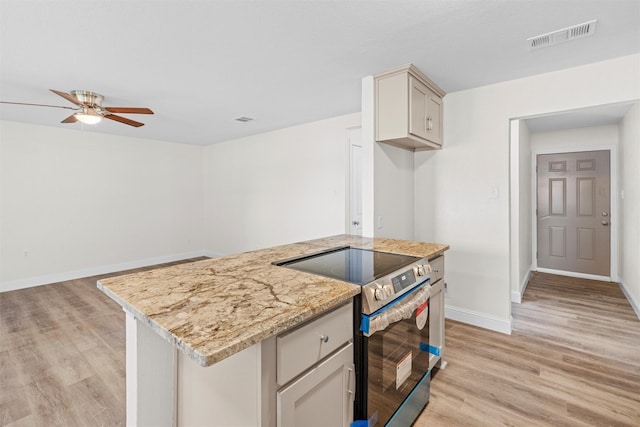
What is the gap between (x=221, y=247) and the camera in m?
6.28

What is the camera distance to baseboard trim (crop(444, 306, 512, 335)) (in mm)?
2959

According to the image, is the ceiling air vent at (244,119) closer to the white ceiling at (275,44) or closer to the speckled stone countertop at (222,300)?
the white ceiling at (275,44)

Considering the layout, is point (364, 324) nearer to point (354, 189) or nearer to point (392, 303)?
point (392, 303)

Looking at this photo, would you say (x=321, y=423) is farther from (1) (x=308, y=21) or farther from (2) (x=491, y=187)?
(2) (x=491, y=187)

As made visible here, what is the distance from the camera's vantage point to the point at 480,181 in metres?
3.06

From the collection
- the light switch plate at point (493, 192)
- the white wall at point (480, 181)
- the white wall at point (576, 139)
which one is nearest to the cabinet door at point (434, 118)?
the white wall at point (480, 181)

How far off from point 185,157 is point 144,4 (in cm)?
481

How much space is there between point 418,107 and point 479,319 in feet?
7.07

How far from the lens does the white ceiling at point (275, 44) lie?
70.1 inches

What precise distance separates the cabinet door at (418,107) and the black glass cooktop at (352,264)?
47.2 inches

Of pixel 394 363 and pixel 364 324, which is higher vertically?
pixel 364 324

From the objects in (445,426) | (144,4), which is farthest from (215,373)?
(144,4)

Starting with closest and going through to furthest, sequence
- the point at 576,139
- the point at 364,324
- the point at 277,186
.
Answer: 1. the point at 364,324
2. the point at 576,139
3. the point at 277,186

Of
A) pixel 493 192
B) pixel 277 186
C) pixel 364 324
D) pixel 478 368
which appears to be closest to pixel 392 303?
pixel 364 324
